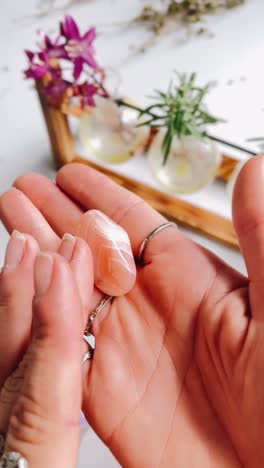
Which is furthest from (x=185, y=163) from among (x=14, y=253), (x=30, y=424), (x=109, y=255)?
(x=30, y=424)

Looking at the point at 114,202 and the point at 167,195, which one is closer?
the point at 114,202

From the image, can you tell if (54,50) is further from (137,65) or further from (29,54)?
(137,65)

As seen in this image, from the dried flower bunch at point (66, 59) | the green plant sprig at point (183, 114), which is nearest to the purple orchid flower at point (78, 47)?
the dried flower bunch at point (66, 59)

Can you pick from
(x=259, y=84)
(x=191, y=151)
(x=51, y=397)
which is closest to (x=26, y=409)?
(x=51, y=397)

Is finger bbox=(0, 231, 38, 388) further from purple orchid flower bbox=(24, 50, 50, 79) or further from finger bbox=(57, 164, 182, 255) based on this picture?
purple orchid flower bbox=(24, 50, 50, 79)

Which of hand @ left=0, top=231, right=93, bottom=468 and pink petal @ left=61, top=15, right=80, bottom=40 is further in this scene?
pink petal @ left=61, top=15, right=80, bottom=40

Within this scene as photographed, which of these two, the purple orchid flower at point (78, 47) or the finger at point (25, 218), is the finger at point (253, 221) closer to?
the finger at point (25, 218)

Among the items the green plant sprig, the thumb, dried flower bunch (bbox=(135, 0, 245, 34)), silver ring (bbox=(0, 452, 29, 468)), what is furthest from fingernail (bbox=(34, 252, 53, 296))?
dried flower bunch (bbox=(135, 0, 245, 34))
